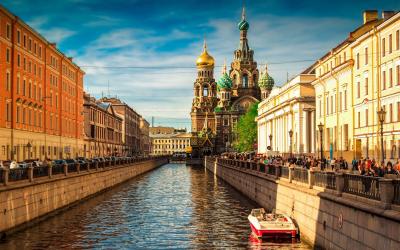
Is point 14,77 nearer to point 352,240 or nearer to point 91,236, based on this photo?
point 91,236

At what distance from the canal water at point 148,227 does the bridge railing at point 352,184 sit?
10.8 ft

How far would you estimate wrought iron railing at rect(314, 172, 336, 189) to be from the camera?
1025 inches

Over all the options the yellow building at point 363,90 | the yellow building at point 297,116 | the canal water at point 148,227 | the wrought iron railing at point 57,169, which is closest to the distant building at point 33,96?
the wrought iron railing at point 57,169

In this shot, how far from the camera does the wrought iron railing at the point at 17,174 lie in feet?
108

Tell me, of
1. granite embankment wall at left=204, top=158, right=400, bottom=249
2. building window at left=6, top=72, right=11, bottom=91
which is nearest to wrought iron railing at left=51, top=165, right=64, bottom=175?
granite embankment wall at left=204, top=158, right=400, bottom=249

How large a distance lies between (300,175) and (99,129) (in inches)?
3890

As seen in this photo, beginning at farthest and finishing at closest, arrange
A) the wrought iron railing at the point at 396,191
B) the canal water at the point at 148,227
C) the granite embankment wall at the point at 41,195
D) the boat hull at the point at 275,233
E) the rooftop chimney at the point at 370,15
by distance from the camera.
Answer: the rooftop chimney at the point at 370,15 < the granite embankment wall at the point at 41,195 < the canal water at the point at 148,227 < the boat hull at the point at 275,233 < the wrought iron railing at the point at 396,191

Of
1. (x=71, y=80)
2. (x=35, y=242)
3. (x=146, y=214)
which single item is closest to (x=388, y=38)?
(x=146, y=214)

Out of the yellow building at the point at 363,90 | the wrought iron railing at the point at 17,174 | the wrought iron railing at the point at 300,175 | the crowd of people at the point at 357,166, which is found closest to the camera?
the crowd of people at the point at 357,166

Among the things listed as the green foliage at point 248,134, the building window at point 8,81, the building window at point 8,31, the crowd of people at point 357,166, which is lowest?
the crowd of people at point 357,166

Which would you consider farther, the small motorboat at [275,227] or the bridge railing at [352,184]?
the small motorboat at [275,227]

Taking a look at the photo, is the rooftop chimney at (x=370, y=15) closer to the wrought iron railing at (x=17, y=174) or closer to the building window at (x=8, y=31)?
the building window at (x=8, y=31)

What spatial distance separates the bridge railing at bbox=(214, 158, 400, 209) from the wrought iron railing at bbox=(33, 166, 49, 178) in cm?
1545

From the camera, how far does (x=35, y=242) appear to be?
95.4ft
